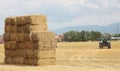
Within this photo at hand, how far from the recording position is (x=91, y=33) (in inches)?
4656

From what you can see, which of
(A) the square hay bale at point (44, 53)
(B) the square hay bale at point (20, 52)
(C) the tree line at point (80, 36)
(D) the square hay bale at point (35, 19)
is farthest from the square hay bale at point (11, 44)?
(C) the tree line at point (80, 36)

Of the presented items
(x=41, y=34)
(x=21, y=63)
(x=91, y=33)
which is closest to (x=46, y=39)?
(x=41, y=34)

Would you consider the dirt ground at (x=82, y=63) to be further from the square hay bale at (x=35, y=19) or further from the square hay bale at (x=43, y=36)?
the square hay bale at (x=35, y=19)

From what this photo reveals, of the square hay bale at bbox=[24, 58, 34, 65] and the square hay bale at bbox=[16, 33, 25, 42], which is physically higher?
the square hay bale at bbox=[16, 33, 25, 42]

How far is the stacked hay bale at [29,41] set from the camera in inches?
811

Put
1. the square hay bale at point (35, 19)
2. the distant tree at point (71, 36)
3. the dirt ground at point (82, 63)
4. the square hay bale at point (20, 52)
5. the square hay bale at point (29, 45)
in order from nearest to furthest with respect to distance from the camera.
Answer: the dirt ground at point (82, 63) → the square hay bale at point (29, 45) → the square hay bale at point (35, 19) → the square hay bale at point (20, 52) → the distant tree at point (71, 36)

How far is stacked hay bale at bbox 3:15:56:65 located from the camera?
67.6 ft

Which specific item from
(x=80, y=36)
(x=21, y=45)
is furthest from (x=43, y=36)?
(x=80, y=36)

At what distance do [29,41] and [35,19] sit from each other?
1.18 metres

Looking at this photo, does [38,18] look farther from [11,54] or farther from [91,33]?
[91,33]

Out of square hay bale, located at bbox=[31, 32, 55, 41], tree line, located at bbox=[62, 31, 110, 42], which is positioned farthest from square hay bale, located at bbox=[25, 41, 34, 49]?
tree line, located at bbox=[62, 31, 110, 42]

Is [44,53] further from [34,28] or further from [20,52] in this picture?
[20,52]

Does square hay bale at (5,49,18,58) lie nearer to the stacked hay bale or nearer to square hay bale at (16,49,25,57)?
the stacked hay bale

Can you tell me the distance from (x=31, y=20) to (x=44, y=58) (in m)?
2.10
